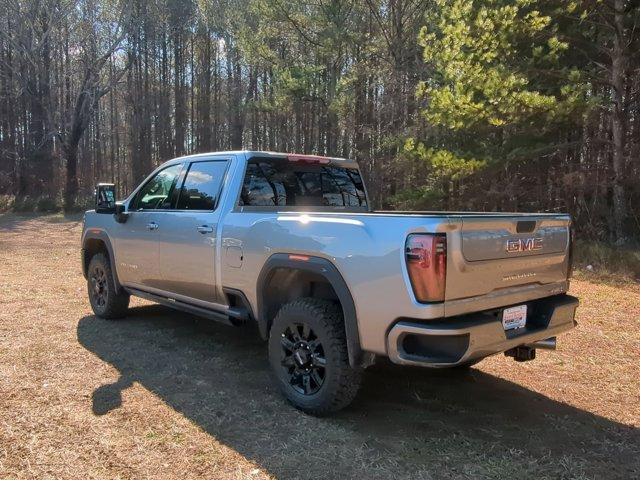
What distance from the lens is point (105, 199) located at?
19.5 feet

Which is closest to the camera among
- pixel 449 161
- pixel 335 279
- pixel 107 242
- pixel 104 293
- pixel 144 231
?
pixel 335 279

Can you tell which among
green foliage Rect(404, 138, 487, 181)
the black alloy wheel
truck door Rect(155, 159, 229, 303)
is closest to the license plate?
the black alloy wheel

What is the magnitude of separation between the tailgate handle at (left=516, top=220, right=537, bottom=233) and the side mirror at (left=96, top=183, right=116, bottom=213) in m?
4.33

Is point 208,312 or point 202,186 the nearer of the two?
point 208,312

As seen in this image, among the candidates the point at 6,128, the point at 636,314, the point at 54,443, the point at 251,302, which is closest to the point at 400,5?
the point at 636,314

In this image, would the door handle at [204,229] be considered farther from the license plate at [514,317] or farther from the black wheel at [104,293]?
the license plate at [514,317]

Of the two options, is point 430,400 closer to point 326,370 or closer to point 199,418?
point 326,370

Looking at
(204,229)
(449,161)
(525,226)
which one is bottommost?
(204,229)

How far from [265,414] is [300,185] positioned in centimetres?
220

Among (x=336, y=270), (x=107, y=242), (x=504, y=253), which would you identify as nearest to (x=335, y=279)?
(x=336, y=270)

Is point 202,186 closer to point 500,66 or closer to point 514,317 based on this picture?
point 514,317

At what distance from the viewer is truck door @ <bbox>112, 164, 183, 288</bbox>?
549 cm

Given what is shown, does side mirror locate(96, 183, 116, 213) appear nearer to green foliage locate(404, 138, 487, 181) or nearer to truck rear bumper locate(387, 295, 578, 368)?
truck rear bumper locate(387, 295, 578, 368)

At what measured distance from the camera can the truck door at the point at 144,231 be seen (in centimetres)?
549
